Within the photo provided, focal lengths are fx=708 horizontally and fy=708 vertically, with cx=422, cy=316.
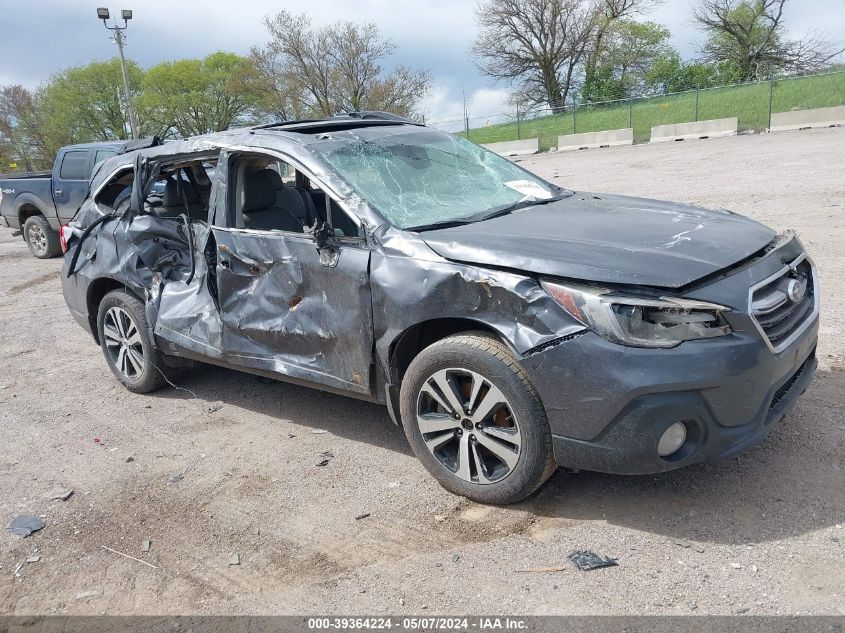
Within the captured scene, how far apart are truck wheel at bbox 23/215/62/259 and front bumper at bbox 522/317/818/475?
42.2ft

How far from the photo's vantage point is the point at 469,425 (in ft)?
11.2

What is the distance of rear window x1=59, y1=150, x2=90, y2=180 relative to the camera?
1245cm

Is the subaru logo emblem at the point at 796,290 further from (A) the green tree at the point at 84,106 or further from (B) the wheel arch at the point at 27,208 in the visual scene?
(A) the green tree at the point at 84,106

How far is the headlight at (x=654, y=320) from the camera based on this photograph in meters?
2.88

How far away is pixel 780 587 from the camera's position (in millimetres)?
2719

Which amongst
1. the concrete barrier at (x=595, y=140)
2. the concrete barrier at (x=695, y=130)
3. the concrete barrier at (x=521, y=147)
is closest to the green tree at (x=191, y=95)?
the concrete barrier at (x=521, y=147)

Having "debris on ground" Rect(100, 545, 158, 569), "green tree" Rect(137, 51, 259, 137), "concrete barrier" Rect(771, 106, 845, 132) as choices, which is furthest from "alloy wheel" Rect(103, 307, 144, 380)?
"green tree" Rect(137, 51, 259, 137)

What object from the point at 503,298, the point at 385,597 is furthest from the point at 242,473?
the point at 503,298

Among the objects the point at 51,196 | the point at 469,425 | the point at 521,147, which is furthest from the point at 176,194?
the point at 521,147

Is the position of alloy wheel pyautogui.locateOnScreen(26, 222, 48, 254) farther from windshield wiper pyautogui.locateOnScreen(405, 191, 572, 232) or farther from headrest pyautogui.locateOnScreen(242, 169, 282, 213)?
windshield wiper pyautogui.locateOnScreen(405, 191, 572, 232)

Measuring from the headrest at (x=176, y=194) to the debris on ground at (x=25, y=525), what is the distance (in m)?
2.47

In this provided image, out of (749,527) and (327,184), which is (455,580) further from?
(327,184)

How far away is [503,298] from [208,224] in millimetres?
2311

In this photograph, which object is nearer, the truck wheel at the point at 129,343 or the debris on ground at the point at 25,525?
the debris on ground at the point at 25,525
